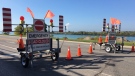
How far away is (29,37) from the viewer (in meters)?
9.42

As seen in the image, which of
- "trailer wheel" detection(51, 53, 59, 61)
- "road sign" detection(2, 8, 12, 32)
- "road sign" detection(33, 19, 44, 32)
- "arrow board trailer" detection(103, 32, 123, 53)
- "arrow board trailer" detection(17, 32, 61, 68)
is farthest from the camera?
"arrow board trailer" detection(103, 32, 123, 53)

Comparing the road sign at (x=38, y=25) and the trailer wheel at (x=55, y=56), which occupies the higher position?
the road sign at (x=38, y=25)

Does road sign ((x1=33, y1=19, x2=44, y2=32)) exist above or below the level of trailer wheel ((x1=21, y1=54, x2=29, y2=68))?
above

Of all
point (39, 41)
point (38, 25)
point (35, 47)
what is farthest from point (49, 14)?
point (35, 47)

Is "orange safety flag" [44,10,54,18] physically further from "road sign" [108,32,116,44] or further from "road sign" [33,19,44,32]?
"road sign" [108,32,116,44]

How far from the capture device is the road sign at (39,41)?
31.4 feet

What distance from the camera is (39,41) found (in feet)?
33.2

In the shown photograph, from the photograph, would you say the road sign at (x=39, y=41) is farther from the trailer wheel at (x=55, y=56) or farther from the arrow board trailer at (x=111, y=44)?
the arrow board trailer at (x=111, y=44)

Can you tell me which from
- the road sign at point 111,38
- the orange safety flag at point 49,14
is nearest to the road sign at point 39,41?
the orange safety flag at point 49,14

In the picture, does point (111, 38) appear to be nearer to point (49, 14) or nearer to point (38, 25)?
point (49, 14)

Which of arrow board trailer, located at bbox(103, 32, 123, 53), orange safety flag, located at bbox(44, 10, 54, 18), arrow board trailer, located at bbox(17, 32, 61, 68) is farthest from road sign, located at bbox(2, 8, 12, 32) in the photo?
arrow board trailer, located at bbox(103, 32, 123, 53)

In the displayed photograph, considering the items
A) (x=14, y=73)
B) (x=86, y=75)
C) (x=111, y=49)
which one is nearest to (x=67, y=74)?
(x=86, y=75)

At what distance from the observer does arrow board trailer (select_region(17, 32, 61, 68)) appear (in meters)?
9.48

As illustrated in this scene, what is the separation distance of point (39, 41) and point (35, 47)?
436 millimetres
